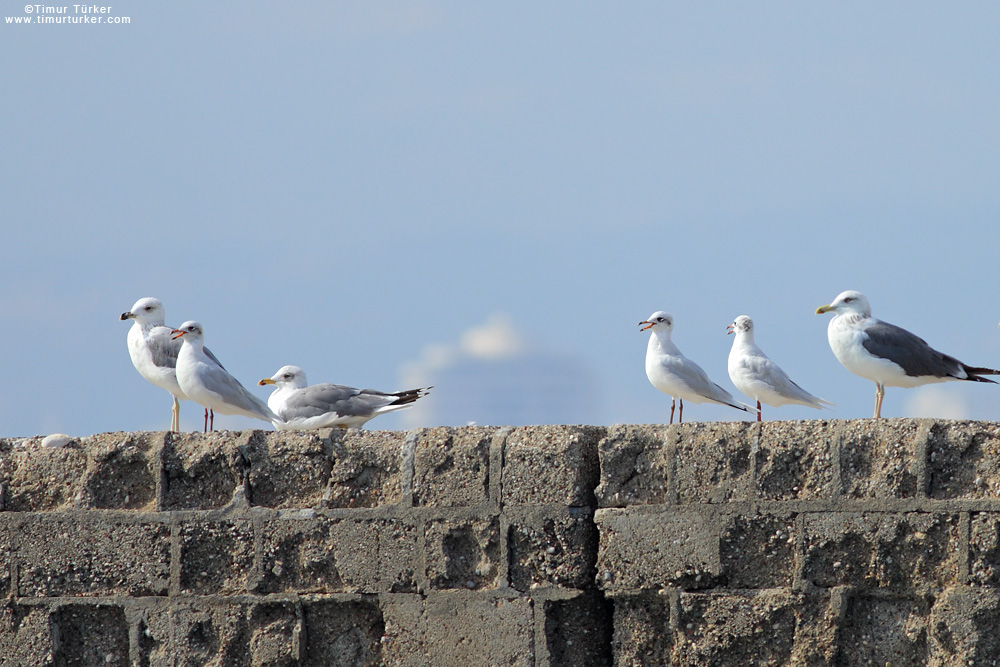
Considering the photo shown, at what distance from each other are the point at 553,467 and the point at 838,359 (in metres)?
3.10

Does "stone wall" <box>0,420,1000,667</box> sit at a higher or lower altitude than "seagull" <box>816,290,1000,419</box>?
lower

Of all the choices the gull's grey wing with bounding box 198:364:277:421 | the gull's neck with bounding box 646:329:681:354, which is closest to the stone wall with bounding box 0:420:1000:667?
the gull's grey wing with bounding box 198:364:277:421

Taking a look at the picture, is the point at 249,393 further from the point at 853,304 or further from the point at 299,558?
the point at 853,304

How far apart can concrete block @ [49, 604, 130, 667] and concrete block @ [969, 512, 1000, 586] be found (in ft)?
11.2

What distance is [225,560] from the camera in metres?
5.32

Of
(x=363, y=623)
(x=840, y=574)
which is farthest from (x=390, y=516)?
(x=840, y=574)

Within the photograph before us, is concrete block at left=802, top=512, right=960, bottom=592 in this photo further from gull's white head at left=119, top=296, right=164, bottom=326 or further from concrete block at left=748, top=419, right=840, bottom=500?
gull's white head at left=119, top=296, right=164, bottom=326

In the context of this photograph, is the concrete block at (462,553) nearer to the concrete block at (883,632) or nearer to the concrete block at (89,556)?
the concrete block at (89,556)

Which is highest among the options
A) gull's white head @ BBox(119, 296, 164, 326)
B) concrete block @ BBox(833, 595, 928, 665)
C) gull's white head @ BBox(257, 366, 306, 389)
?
gull's white head @ BBox(119, 296, 164, 326)

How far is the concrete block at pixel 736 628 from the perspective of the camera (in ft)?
15.3

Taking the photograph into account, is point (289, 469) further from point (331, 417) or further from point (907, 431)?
point (907, 431)

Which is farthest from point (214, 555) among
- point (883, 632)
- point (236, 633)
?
point (883, 632)

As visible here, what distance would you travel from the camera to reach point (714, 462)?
477 centimetres

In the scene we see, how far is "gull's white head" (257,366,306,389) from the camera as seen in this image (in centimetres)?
842
